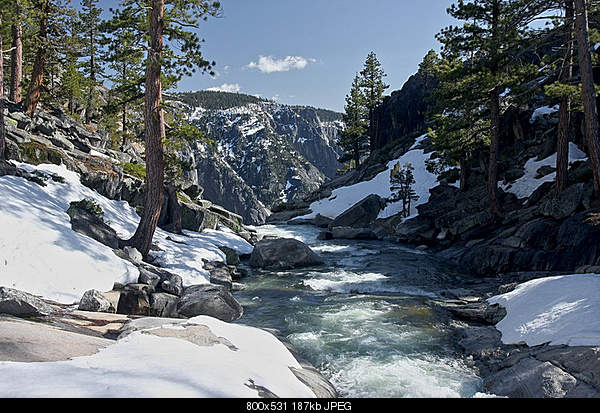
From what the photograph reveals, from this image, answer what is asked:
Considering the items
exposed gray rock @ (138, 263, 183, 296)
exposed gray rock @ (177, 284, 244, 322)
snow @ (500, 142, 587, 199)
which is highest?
snow @ (500, 142, 587, 199)

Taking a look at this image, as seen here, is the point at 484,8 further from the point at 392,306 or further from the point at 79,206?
the point at 79,206

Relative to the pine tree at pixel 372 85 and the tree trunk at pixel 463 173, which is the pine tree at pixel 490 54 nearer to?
the tree trunk at pixel 463 173

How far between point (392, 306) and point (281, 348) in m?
5.24

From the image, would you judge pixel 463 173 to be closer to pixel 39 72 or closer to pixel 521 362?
pixel 521 362

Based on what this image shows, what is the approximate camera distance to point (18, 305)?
5816 mm

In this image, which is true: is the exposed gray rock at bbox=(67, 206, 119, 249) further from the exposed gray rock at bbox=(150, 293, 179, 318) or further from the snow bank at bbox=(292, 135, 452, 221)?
the snow bank at bbox=(292, 135, 452, 221)

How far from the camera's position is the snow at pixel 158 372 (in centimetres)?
323

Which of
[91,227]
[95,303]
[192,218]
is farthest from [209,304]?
[192,218]

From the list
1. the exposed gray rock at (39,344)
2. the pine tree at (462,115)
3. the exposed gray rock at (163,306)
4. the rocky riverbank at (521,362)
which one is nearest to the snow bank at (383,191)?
the pine tree at (462,115)

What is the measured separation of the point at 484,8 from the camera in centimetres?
1942

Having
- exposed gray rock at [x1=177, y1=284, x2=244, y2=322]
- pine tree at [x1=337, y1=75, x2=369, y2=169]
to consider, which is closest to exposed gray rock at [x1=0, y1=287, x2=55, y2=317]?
exposed gray rock at [x1=177, y1=284, x2=244, y2=322]

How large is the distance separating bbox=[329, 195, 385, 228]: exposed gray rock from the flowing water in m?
18.0

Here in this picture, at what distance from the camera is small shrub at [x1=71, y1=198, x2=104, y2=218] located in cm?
1170
